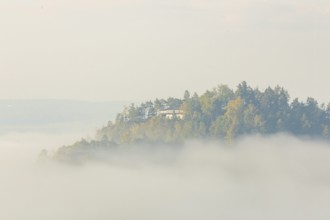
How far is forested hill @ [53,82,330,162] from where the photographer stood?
154 meters

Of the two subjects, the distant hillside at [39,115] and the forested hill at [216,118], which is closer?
the forested hill at [216,118]

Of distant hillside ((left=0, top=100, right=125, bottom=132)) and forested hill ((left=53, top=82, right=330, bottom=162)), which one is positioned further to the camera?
distant hillside ((left=0, top=100, right=125, bottom=132))

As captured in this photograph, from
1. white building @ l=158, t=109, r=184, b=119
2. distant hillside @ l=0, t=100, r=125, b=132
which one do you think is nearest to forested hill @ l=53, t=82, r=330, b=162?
white building @ l=158, t=109, r=184, b=119

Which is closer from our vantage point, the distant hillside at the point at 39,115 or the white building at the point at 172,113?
the white building at the point at 172,113

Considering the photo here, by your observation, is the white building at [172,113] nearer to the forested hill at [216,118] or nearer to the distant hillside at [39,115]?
the forested hill at [216,118]

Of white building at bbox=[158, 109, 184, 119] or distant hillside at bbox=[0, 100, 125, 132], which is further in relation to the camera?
distant hillside at bbox=[0, 100, 125, 132]

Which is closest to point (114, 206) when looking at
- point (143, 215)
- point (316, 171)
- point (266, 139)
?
point (143, 215)

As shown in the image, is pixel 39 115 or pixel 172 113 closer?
pixel 172 113

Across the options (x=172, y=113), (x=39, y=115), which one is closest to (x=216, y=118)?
(x=172, y=113)

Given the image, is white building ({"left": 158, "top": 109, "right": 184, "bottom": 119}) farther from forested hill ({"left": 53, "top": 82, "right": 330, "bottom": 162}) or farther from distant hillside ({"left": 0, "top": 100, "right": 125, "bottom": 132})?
distant hillside ({"left": 0, "top": 100, "right": 125, "bottom": 132})

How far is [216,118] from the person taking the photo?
15712 centimetres

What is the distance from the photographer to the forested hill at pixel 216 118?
154250 mm

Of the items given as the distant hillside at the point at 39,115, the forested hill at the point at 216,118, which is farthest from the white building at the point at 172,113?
the distant hillside at the point at 39,115

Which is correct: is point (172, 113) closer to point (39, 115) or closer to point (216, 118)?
point (216, 118)
